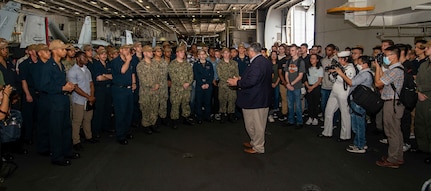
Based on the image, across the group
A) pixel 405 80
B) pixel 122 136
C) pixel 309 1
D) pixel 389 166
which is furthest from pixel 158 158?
pixel 309 1

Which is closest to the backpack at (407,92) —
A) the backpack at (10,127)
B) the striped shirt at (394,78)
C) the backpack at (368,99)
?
the striped shirt at (394,78)

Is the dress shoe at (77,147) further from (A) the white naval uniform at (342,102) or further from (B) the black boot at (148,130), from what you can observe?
(A) the white naval uniform at (342,102)

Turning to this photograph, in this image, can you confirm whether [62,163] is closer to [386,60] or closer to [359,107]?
[359,107]

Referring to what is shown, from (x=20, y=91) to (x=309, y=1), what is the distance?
13.0 metres

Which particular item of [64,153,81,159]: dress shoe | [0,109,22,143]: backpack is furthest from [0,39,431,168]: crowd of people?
[0,109,22,143]: backpack

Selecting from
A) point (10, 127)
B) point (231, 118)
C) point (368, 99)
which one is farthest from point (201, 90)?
point (10, 127)

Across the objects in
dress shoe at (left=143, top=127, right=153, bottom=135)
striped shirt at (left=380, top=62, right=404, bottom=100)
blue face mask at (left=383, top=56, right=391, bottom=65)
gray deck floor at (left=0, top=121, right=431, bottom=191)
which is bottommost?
gray deck floor at (left=0, top=121, right=431, bottom=191)

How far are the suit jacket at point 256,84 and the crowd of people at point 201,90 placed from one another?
0.01 m

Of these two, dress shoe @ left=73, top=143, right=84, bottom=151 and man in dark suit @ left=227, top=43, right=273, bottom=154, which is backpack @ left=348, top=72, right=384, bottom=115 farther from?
dress shoe @ left=73, top=143, right=84, bottom=151

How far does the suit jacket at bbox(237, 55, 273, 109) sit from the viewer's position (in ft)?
13.8

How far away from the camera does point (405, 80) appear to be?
3717 millimetres

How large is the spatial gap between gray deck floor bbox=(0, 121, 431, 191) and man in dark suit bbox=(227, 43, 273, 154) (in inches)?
14.4

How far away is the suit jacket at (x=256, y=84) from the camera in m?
4.20

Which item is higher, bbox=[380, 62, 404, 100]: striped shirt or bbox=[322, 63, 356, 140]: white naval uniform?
bbox=[380, 62, 404, 100]: striped shirt
